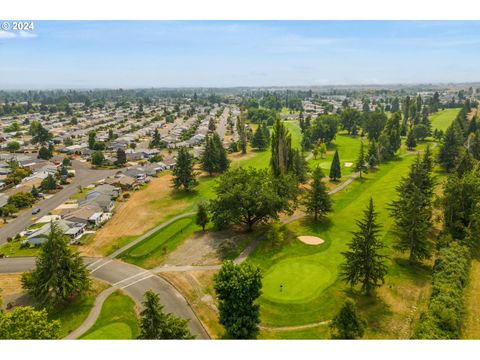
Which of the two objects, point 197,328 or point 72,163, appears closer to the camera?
point 197,328

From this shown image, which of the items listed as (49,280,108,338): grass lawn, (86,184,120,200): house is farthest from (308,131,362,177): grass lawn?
(49,280,108,338): grass lawn

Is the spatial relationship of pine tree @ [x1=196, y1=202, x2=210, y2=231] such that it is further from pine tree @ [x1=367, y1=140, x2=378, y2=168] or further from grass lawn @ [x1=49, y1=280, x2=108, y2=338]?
pine tree @ [x1=367, y1=140, x2=378, y2=168]

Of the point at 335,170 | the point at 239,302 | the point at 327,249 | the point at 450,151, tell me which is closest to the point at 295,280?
the point at 327,249

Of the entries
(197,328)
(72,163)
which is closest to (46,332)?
(197,328)

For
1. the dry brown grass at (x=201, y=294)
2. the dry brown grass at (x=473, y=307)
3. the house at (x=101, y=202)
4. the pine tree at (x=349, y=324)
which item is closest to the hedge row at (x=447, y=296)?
the dry brown grass at (x=473, y=307)

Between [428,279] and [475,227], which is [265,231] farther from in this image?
[475,227]

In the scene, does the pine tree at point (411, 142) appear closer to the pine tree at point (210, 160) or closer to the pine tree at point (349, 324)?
the pine tree at point (210, 160)
